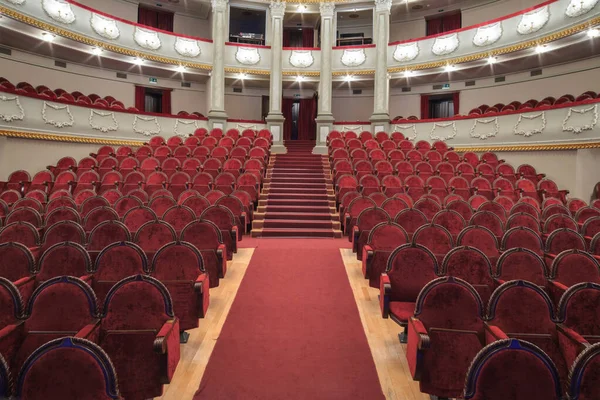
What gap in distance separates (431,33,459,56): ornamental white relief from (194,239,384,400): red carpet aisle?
5232mm

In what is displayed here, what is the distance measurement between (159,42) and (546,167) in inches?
232

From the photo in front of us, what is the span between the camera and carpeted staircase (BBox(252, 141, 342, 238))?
10.9 ft

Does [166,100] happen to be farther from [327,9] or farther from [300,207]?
[300,207]

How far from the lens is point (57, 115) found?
4383 millimetres

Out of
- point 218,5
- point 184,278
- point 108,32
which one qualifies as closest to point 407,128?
point 218,5

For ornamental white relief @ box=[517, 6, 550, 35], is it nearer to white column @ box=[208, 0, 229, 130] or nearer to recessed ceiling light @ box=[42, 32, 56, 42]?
white column @ box=[208, 0, 229, 130]

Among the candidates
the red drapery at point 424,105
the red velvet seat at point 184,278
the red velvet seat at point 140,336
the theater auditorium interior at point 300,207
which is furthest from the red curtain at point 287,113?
the red velvet seat at point 140,336

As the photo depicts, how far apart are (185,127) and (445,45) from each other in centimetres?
433

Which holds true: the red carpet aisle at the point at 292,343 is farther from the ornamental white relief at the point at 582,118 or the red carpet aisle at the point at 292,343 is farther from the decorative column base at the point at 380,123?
the decorative column base at the point at 380,123

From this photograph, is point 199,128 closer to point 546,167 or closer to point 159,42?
point 159,42

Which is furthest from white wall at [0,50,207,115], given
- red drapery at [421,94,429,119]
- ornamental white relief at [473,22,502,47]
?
ornamental white relief at [473,22,502,47]

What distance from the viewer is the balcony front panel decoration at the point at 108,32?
485cm

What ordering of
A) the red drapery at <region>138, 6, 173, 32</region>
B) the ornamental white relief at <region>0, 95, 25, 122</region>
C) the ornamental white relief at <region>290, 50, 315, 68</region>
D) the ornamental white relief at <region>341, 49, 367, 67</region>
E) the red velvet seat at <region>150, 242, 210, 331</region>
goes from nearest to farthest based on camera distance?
the red velvet seat at <region>150, 242, 210, 331</region>
the ornamental white relief at <region>0, 95, 25, 122</region>
the ornamental white relief at <region>341, 49, 367, 67</region>
the ornamental white relief at <region>290, 50, 315, 68</region>
the red drapery at <region>138, 6, 173, 32</region>

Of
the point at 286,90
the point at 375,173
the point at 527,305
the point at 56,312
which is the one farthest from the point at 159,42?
the point at 527,305
